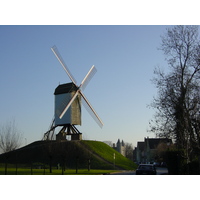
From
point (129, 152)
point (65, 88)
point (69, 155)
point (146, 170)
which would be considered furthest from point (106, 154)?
point (129, 152)

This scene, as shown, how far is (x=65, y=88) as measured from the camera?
58406 mm

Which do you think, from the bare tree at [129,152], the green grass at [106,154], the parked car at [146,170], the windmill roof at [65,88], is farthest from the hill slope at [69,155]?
the bare tree at [129,152]

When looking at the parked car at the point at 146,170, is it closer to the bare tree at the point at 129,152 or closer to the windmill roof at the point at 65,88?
the windmill roof at the point at 65,88

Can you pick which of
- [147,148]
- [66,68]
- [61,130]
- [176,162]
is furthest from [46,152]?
[147,148]

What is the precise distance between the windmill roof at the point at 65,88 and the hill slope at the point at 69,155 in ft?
28.5

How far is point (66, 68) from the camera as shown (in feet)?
190

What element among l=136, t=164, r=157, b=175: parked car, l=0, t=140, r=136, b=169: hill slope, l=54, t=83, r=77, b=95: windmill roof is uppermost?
l=54, t=83, r=77, b=95: windmill roof

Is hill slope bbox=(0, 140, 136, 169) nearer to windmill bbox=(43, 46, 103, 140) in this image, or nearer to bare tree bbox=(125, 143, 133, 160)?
windmill bbox=(43, 46, 103, 140)

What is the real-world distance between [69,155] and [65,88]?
446 inches

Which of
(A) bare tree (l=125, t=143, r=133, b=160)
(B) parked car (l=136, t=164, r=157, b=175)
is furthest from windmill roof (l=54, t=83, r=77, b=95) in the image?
(A) bare tree (l=125, t=143, r=133, b=160)

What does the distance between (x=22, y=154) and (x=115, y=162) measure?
653 inches

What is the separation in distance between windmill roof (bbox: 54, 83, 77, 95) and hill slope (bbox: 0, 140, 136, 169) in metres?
8.69

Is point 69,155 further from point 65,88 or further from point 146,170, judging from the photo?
point 146,170

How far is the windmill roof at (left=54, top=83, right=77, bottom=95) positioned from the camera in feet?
189
